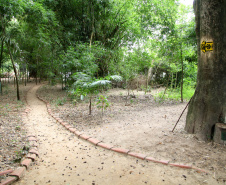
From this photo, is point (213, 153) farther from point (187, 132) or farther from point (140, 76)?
point (140, 76)

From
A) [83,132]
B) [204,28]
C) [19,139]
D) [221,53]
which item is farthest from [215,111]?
[19,139]

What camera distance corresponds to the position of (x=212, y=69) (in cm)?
313

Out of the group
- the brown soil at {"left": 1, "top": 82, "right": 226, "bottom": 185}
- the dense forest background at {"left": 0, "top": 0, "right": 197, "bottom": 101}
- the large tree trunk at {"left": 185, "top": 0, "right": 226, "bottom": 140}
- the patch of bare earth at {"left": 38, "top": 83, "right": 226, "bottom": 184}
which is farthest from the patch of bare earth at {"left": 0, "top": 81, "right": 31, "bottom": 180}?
the large tree trunk at {"left": 185, "top": 0, "right": 226, "bottom": 140}

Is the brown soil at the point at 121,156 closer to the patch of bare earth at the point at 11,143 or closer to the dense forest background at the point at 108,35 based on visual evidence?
the patch of bare earth at the point at 11,143

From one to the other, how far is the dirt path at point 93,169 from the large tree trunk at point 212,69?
1.27 metres

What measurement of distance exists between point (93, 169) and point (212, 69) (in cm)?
274

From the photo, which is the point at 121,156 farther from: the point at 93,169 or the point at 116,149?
the point at 93,169

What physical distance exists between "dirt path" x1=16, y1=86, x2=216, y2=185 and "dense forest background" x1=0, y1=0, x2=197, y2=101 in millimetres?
2577

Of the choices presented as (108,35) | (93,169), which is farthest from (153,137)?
(108,35)

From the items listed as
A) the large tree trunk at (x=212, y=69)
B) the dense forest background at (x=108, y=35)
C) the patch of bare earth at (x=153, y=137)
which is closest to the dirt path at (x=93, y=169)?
the patch of bare earth at (x=153, y=137)

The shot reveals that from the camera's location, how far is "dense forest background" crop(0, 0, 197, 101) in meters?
6.50

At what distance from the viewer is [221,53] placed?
308 centimetres

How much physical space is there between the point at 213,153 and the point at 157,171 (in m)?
1.09

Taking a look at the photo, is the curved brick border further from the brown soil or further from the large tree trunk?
the large tree trunk
